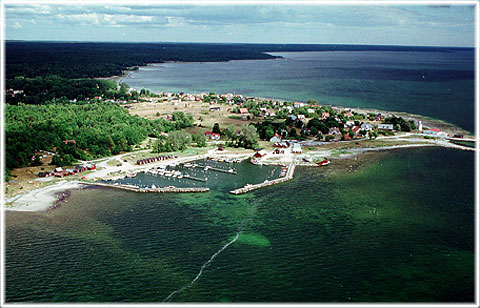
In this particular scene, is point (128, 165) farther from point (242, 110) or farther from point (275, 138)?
point (242, 110)

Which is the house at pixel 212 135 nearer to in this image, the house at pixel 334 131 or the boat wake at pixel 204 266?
the house at pixel 334 131

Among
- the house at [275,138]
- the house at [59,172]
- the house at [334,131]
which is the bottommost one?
the house at [59,172]

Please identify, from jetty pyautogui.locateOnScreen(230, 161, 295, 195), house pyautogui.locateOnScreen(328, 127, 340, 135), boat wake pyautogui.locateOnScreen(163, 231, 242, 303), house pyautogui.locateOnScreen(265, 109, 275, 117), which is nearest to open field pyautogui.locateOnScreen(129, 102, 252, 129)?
house pyautogui.locateOnScreen(265, 109, 275, 117)

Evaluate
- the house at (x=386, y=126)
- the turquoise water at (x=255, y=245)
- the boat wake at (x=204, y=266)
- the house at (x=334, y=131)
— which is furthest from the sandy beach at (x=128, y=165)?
the boat wake at (x=204, y=266)

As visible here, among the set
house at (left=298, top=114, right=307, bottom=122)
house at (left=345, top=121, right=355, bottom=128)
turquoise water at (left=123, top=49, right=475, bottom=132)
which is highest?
turquoise water at (left=123, top=49, right=475, bottom=132)

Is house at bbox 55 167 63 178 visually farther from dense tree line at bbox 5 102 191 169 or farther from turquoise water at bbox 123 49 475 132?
turquoise water at bbox 123 49 475 132

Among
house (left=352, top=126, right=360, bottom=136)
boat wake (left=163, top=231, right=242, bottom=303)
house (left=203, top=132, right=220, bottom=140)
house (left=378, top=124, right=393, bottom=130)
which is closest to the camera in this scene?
boat wake (left=163, top=231, right=242, bottom=303)

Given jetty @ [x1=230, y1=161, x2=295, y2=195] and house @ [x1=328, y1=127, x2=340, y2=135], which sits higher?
house @ [x1=328, y1=127, x2=340, y2=135]

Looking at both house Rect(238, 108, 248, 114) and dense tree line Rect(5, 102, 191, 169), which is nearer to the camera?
dense tree line Rect(5, 102, 191, 169)
